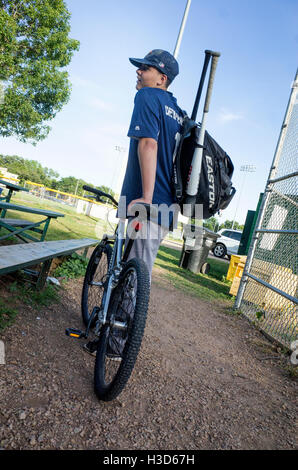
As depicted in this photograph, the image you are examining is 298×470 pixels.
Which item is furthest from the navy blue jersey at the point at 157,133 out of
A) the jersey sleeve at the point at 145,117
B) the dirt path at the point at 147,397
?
the dirt path at the point at 147,397

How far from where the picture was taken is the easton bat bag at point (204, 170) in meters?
2.19

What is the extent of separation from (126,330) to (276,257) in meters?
3.50

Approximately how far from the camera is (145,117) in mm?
2111

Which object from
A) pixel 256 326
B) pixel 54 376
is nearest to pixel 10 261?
pixel 54 376

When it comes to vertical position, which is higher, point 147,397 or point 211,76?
point 211,76

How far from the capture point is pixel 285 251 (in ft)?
14.8

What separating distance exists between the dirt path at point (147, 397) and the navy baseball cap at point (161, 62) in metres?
2.24

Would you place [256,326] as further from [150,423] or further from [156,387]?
[150,423]

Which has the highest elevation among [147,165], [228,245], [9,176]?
[9,176]

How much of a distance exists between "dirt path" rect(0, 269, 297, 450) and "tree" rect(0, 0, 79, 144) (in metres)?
13.2
